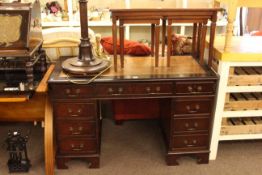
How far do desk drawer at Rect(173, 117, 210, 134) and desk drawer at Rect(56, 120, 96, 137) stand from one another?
1.92 feet

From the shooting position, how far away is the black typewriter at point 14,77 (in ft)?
6.06

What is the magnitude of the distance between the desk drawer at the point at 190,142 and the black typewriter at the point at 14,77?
107 cm

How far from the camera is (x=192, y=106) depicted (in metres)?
1.98

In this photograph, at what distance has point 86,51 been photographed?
6.37ft

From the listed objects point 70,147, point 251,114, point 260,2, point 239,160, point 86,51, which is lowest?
point 239,160

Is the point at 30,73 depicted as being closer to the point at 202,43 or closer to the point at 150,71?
the point at 150,71

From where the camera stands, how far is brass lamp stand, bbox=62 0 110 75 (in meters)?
1.86

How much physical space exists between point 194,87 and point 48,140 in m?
1.06

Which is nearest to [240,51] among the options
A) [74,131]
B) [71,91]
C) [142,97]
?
[142,97]

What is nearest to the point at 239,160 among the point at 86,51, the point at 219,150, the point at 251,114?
the point at 219,150

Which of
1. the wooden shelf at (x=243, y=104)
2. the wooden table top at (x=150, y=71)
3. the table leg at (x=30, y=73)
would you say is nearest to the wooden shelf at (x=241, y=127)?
the wooden shelf at (x=243, y=104)

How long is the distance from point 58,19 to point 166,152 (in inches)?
94.1

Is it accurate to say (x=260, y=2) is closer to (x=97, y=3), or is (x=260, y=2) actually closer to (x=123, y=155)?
(x=123, y=155)

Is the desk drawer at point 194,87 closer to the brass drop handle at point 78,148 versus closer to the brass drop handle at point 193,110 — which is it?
the brass drop handle at point 193,110
